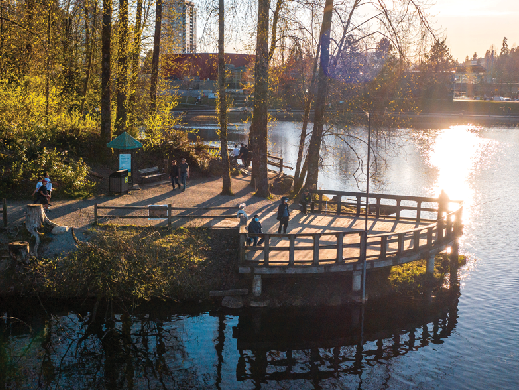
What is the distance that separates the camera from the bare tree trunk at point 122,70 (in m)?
28.4

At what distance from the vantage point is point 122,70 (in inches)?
1128

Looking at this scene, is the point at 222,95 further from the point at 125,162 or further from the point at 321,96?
the point at 125,162

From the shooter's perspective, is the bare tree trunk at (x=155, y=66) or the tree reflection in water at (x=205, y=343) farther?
the bare tree trunk at (x=155, y=66)

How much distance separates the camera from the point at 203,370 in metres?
13.8

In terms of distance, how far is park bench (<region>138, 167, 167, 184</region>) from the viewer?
26.9 m

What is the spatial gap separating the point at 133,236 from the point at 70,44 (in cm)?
2646

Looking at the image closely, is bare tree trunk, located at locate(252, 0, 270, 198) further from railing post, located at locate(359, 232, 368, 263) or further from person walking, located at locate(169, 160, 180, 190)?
railing post, located at locate(359, 232, 368, 263)

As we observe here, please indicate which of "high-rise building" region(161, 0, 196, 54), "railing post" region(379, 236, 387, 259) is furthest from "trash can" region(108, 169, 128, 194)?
"high-rise building" region(161, 0, 196, 54)

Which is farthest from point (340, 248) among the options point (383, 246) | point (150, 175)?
point (150, 175)

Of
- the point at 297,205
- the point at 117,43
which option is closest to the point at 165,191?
the point at 297,205

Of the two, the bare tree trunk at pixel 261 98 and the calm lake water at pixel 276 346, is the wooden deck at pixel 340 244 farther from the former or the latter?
the bare tree trunk at pixel 261 98

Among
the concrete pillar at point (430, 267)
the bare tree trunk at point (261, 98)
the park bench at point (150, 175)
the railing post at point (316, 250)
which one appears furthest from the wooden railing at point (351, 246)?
the park bench at point (150, 175)

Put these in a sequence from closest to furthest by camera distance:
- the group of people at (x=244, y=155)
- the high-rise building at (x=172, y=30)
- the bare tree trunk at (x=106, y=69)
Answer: the bare tree trunk at (x=106, y=69)
the high-rise building at (x=172, y=30)
the group of people at (x=244, y=155)

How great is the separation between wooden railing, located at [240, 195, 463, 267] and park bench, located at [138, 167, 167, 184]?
10.5 metres
